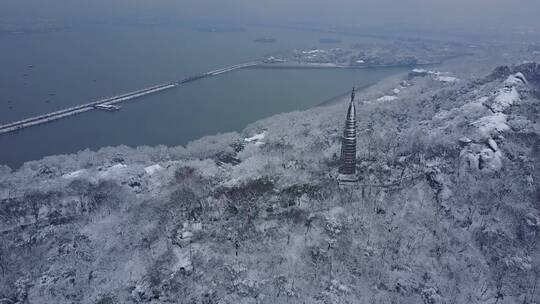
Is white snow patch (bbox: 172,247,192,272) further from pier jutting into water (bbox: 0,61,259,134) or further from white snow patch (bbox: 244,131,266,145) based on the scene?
pier jutting into water (bbox: 0,61,259,134)

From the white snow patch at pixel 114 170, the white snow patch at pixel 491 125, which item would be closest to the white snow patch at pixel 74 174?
the white snow patch at pixel 114 170

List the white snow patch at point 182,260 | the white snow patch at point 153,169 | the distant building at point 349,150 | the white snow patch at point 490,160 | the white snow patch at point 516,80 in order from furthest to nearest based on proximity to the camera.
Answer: the white snow patch at point 516,80 → the white snow patch at point 153,169 → the white snow patch at point 490,160 → the distant building at point 349,150 → the white snow patch at point 182,260

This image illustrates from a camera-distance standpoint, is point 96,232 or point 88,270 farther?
point 96,232

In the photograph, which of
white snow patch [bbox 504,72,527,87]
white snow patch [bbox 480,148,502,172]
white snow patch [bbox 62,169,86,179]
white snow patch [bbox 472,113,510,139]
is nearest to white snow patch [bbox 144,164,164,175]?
white snow patch [bbox 62,169,86,179]

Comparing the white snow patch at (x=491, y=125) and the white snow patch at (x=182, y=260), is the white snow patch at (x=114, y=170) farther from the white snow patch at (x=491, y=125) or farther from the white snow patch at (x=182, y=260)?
the white snow patch at (x=491, y=125)

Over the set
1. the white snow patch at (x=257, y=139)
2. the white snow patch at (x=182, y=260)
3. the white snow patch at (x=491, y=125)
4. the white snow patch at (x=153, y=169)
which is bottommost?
the white snow patch at (x=257, y=139)

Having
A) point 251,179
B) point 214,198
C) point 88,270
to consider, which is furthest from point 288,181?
→ point 88,270

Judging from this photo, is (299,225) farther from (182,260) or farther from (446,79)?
(446,79)

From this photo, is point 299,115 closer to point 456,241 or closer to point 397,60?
point 456,241
